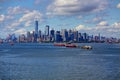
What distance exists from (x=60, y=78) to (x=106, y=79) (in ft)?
26.1

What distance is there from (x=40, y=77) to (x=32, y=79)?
8.48 feet

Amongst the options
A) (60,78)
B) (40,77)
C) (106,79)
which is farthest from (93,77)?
(40,77)

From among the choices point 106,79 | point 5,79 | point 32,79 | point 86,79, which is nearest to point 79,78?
point 86,79

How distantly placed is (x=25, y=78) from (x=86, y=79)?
1058cm

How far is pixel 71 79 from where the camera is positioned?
48719 mm

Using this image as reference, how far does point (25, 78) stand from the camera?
5012 cm

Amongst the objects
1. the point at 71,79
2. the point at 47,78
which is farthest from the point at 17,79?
the point at 71,79

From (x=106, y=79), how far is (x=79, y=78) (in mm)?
4668

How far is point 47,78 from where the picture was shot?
50.0 metres

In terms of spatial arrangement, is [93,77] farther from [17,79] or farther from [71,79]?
[17,79]

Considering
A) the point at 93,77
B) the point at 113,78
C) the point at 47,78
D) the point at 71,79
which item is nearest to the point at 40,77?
the point at 47,78

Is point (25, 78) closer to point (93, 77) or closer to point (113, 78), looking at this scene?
point (93, 77)

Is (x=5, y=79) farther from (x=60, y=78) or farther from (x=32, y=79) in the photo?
(x=60, y=78)

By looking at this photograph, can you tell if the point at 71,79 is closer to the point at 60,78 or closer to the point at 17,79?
the point at 60,78
